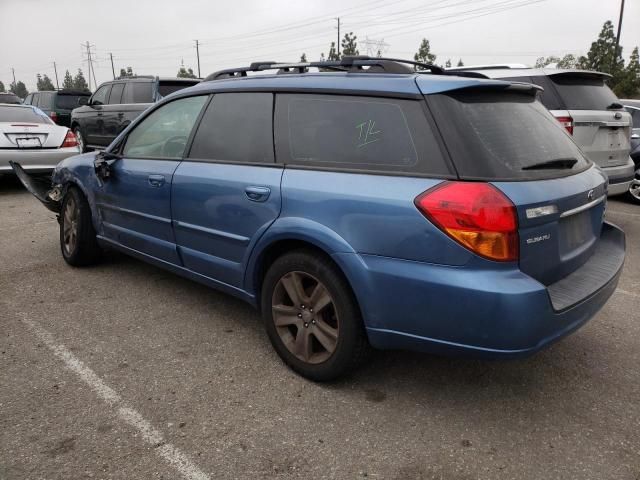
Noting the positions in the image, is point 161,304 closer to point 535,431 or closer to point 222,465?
point 222,465

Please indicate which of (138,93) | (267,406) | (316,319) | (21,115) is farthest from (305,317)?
(138,93)

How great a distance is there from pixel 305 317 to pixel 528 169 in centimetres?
136

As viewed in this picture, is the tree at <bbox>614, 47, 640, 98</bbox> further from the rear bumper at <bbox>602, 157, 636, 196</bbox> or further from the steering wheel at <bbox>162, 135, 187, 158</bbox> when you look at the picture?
the steering wheel at <bbox>162, 135, 187, 158</bbox>

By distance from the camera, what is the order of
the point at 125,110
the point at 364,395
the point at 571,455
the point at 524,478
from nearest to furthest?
the point at 524,478, the point at 571,455, the point at 364,395, the point at 125,110

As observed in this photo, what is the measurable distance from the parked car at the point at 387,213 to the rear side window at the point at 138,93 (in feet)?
26.3

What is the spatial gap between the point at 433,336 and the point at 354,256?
516mm

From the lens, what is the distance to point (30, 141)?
852 cm

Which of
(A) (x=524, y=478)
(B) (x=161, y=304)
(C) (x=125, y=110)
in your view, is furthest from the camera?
(C) (x=125, y=110)

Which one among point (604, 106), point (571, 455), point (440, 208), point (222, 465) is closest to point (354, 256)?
point (440, 208)

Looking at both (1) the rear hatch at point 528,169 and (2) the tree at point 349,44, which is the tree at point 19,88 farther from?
(1) the rear hatch at point 528,169

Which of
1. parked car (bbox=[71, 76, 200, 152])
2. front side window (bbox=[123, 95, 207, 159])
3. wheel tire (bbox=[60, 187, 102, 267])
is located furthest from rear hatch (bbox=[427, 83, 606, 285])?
parked car (bbox=[71, 76, 200, 152])

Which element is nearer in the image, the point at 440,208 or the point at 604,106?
the point at 440,208

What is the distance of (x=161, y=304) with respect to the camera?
4012 mm

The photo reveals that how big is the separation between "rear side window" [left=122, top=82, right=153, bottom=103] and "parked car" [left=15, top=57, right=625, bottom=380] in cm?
803
